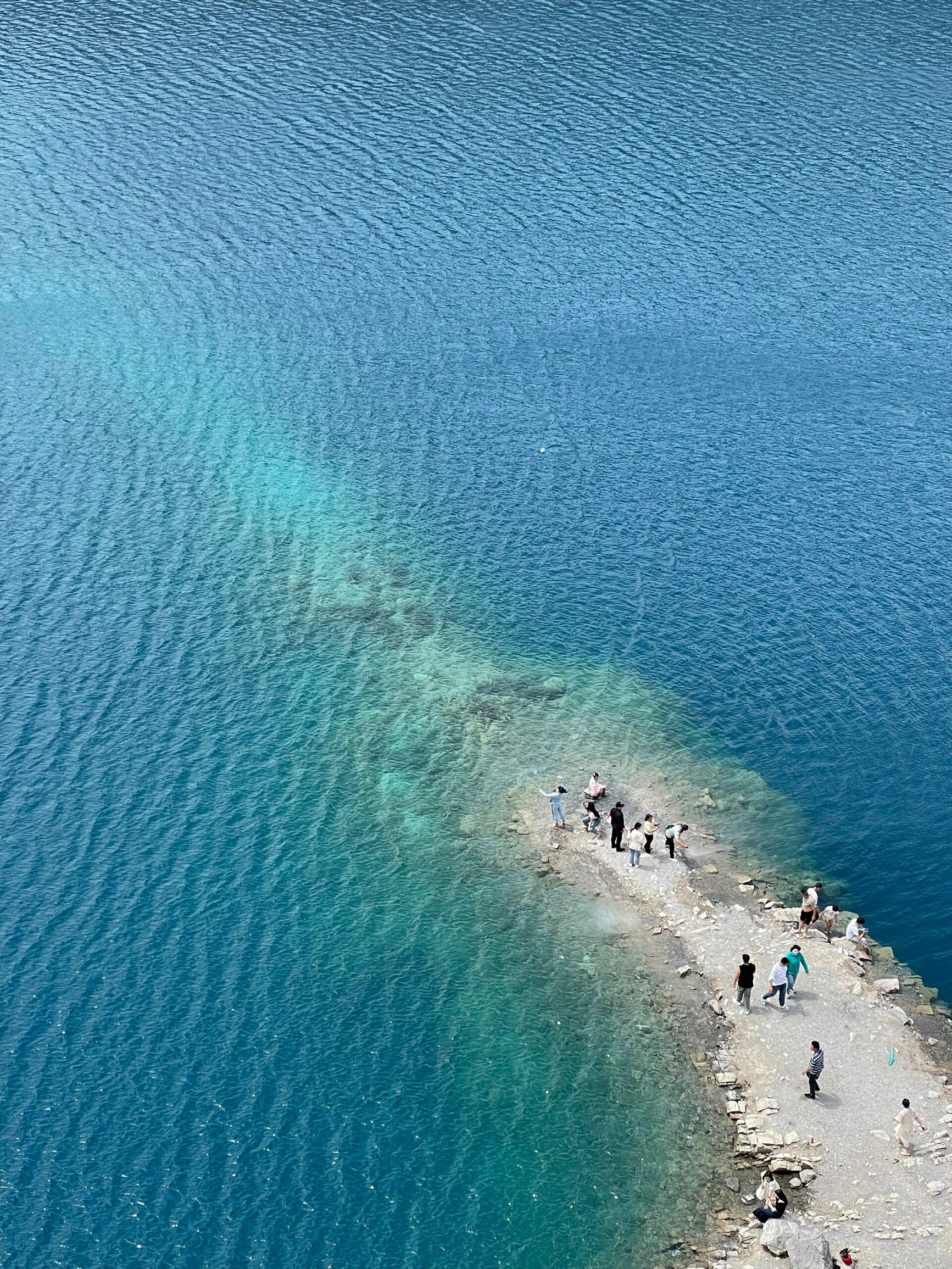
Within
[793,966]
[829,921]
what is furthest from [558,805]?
[793,966]

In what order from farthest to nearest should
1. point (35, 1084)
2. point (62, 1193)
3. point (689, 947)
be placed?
A: point (689, 947) → point (35, 1084) → point (62, 1193)

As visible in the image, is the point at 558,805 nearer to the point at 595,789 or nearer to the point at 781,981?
the point at 595,789

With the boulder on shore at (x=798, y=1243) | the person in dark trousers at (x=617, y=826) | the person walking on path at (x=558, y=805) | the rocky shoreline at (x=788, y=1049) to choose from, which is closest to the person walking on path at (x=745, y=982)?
the rocky shoreline at (x=788, y=1049)

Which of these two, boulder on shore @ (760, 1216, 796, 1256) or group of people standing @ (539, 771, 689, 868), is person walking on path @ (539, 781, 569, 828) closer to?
group of people standing @ (539, 771, 689, 868)

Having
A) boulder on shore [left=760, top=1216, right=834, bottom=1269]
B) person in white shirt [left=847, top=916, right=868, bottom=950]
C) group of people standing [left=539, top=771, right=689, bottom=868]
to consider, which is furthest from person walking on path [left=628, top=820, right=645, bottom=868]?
boulder on shore [left=760, top=1216, right=834, bottom=1269]

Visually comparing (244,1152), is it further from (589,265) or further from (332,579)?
(589,265)

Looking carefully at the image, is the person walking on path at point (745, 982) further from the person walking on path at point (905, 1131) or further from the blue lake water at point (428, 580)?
the person walking on path at point (905, 1131)

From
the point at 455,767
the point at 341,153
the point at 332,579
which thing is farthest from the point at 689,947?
the point at 341,153
